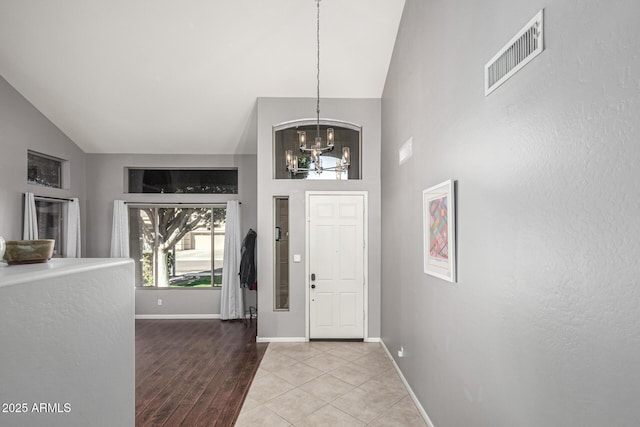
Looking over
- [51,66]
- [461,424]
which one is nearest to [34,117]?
[51,66]

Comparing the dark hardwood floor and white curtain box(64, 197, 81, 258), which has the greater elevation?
white curtain box(64, 197, 81, 258)

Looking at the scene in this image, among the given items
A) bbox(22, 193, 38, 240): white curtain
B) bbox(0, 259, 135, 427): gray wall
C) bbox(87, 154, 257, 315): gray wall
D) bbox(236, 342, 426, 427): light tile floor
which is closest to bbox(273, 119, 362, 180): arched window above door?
bbox(87, 154, 257, 315): gray wall

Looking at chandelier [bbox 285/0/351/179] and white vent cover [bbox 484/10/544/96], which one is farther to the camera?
chandelier [bbox 285/0/351/179]

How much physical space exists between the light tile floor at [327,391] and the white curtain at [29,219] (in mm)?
3719

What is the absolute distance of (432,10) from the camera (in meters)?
2.79

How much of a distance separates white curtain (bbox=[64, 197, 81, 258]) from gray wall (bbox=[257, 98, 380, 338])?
3.38 meters

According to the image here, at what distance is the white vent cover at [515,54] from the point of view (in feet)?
4.74

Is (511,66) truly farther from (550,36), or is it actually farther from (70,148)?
(70,148)

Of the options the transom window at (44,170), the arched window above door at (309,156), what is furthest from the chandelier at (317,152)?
the transom window at (44,170)

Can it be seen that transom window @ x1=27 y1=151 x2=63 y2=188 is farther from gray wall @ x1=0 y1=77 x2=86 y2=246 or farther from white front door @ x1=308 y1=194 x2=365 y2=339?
white front door @ x1=308 y1=194 x2=365 y2=339

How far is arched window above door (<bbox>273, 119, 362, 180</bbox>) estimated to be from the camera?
5.01m

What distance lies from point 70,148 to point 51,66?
5.93ft

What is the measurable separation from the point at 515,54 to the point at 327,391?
3158 millimetres

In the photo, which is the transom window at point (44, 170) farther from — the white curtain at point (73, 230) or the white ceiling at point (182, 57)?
the white ceiling at point (182, 57)
